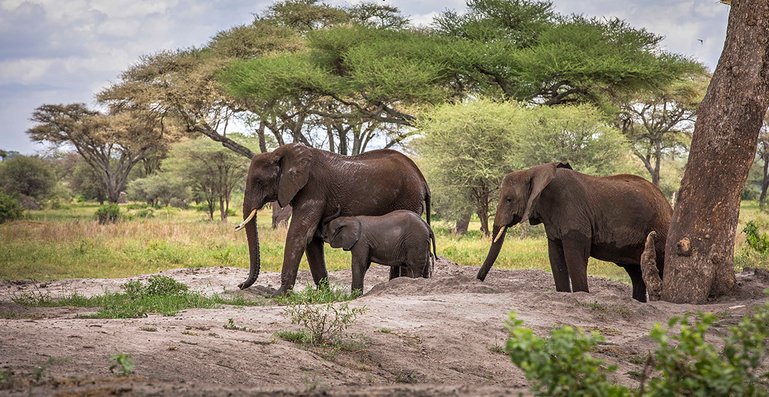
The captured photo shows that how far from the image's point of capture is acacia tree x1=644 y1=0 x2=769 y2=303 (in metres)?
11.5

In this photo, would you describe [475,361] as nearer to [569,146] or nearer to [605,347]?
[605,347]

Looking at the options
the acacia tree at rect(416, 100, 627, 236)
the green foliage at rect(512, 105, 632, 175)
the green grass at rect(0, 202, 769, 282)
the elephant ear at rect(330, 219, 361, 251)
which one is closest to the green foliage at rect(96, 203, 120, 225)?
the green grass at rect(0, 202, 769, 282)

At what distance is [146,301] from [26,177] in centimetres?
4334

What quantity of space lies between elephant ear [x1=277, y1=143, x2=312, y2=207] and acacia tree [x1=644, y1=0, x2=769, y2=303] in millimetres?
4761

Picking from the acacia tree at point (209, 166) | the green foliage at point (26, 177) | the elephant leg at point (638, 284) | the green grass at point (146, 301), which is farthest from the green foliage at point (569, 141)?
the green foliage at point (26, 177)

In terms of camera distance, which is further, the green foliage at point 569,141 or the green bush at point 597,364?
the green foliage at point 569,141

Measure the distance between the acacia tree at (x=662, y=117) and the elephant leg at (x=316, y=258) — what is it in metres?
30.7

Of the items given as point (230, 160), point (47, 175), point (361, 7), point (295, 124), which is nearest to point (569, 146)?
point (295, 124)

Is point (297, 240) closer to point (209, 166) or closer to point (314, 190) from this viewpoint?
point (314, 190)

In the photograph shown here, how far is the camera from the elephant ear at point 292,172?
12867mm

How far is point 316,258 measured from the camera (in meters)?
13.5

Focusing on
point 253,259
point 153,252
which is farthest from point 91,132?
point 253,259

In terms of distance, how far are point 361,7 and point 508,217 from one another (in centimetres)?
3174

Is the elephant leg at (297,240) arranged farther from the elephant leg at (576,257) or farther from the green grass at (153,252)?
the green grass at (153,252)
